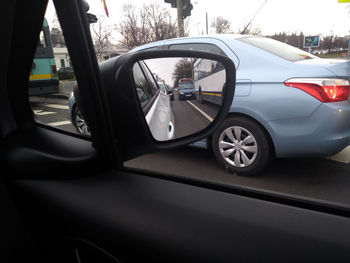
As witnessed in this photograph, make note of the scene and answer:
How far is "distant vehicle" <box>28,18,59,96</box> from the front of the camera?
0.98 metres

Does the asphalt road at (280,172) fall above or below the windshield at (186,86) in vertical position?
below

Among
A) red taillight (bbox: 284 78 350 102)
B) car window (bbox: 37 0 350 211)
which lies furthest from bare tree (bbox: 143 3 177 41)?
red taillight (bbox: 284 78 350 102)

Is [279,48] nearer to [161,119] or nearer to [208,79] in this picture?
[208,79]

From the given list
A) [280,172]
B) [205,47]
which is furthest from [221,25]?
[280,172]

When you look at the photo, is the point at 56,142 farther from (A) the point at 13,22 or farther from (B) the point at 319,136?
(B) the point at 319,136

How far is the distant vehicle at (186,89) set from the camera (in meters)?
1.10

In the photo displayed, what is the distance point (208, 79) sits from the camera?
122cm

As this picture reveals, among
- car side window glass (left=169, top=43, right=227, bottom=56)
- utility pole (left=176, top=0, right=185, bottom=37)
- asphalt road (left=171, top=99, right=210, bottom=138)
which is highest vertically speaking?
utility pole (left=176, top=0, right=185, bottom=37)

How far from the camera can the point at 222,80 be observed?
1.16m

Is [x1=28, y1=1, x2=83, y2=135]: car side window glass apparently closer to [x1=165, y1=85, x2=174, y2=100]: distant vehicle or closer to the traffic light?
[x1=165, y1=85, x2=174, y2=100]: distant vehicle

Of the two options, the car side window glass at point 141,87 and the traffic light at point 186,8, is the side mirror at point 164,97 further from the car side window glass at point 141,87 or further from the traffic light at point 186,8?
the traffic light at point 186,8

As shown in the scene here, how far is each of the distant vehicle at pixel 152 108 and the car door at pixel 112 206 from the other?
15cm

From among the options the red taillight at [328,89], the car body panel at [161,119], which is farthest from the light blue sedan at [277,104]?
the car body panel at [161,119]

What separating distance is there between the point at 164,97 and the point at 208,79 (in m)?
0.25
